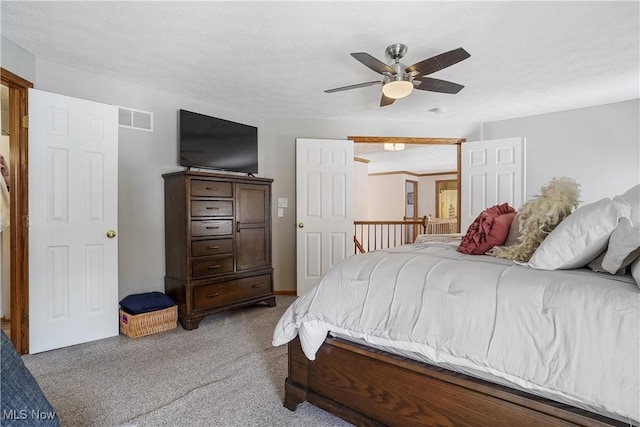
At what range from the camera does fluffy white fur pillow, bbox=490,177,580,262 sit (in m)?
1.49

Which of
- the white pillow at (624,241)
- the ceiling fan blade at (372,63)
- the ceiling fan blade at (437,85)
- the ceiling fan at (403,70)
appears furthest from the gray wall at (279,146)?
the white pillow at (624,241)

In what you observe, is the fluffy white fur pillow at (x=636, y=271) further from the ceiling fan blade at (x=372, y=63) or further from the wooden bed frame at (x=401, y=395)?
the ceiling fan blade at (x=372, y=63)

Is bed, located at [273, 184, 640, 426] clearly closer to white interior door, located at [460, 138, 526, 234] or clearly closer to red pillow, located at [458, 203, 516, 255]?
red pillow, located at [458, 203, 516, 255]

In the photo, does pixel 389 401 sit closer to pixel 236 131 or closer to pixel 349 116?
pixel 236 131

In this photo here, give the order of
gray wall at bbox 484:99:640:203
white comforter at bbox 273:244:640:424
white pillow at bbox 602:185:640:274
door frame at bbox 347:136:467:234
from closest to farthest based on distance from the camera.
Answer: white comforter at bbox 273:244:640:424 → white pillow at bbox 602:185:640:274 → gray wall at bbox 484:99:640:203 → door frame at bbox 347:136:467:234

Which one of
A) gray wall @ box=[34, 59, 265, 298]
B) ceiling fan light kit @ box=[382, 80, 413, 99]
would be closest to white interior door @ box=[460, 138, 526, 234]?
ceiling fan light kit @ box=[382, 80, 413, 99]

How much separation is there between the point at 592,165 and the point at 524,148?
753 mm

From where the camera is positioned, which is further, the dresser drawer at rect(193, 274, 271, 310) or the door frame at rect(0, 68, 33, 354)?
the dresser drawer at rect(193, 274, 271, 310)

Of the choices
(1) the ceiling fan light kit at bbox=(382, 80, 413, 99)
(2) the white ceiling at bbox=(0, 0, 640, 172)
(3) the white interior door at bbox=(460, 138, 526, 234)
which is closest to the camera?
(2) the white ceiling at bbox=(0, 0, 640, 172)

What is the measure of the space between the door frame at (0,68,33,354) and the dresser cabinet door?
65.2 inches

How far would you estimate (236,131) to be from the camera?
3902 millimetres

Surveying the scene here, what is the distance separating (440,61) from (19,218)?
10.6 ft

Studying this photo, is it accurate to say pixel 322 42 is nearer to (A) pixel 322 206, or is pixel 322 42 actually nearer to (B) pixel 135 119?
(B) pixel 135 119

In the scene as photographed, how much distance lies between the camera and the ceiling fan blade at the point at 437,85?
2.53 meters
